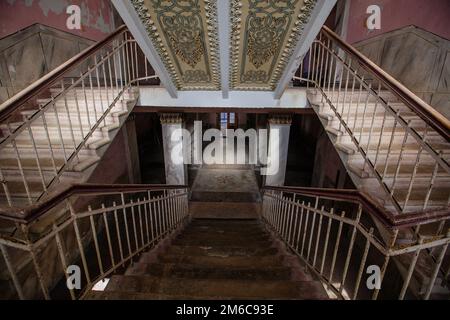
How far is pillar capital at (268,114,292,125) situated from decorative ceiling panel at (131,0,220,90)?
280cm

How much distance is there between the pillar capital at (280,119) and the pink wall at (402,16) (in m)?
2.60

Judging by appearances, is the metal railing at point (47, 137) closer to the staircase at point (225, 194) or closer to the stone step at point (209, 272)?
the stone step at point (209, 272)

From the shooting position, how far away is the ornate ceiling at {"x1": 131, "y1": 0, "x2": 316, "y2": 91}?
2418 millimetres

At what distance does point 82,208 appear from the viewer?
558cm

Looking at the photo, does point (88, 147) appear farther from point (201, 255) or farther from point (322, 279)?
point (322, 279)

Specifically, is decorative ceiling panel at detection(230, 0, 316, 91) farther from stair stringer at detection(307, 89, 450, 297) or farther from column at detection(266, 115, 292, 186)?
column at detection(266, 115, 292, 186)

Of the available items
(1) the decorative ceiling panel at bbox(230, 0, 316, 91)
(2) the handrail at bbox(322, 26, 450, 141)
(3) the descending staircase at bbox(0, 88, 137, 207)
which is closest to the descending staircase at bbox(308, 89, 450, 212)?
(2) the handrail at bbox(322, 26, 450, 141)

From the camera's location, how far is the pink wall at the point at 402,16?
15.4 feet

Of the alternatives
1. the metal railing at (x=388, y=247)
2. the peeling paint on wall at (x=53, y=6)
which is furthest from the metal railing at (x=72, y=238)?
the peeling paint on wall at (x=53, y=6)

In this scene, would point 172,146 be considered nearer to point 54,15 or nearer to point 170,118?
point 170,118

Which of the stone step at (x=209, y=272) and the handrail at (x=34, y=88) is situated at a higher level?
the handrail at (x=34, y=88)
